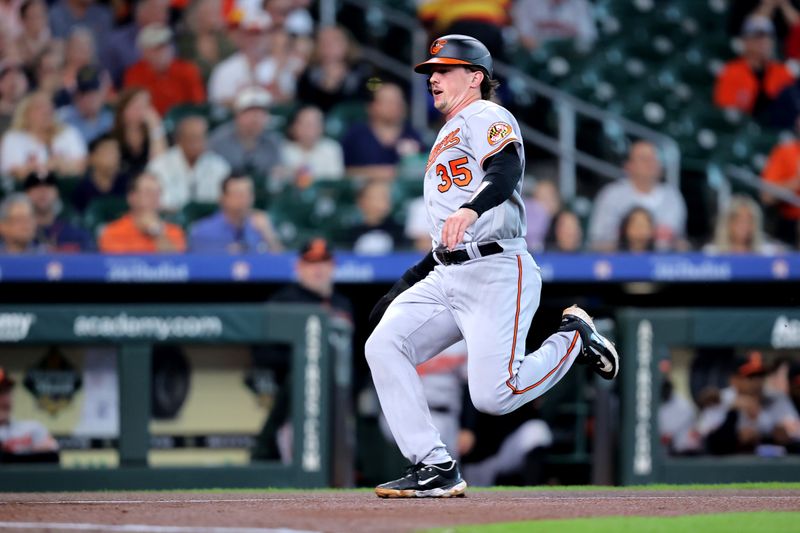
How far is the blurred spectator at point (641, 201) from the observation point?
30.8 feet

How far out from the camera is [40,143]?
9.68m

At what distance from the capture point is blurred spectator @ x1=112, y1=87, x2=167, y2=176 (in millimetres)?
9578

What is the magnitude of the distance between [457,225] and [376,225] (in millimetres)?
4403

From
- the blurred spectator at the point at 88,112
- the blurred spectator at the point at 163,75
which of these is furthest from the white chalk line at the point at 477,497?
the blurred spectator at the point at 163,75

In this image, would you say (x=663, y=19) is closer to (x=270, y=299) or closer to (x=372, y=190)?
(x=372, y=190)

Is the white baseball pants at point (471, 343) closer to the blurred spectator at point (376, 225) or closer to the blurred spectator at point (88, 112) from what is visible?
the blurred spectator at point (376, 225)

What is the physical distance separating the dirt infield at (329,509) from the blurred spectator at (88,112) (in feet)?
14.7

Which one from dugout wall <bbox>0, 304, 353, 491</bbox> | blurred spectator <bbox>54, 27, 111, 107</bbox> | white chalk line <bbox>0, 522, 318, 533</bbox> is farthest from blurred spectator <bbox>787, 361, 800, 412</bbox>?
blurred spectator <bbox>54, 27, 111, 107</bbox>

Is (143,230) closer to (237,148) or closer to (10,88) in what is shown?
(237,148)

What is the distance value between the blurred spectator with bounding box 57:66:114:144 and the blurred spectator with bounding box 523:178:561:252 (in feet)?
10.2

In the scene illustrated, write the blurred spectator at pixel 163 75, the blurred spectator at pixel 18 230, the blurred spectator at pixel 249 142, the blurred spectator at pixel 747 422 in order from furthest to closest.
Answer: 1. the blurred spectator at pixel 163 75
2. the blurred spectator at pixel 249 142
3. the blurred spectator at pixel 18 230
4. the blurred spectator at pixel 747 422

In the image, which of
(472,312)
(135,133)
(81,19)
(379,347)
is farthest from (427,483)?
(81,19)

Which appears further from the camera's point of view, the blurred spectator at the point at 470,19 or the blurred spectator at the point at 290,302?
the blurred spectator at the point at 470,19

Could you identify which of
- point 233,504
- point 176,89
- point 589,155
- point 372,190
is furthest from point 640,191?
point 233,504
